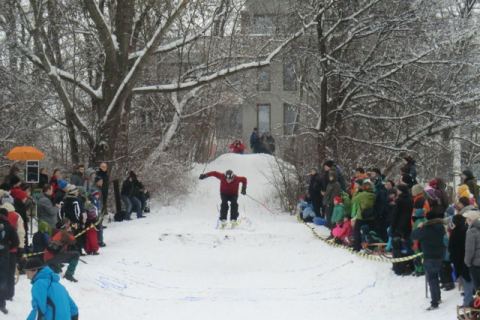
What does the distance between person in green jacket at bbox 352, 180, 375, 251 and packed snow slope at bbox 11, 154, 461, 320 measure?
53 centimetres

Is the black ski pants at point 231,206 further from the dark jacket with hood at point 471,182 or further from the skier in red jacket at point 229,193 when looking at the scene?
the dark jacket with hood at point 471,182

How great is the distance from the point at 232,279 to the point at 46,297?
326 inches

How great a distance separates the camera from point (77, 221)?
55.6 feet

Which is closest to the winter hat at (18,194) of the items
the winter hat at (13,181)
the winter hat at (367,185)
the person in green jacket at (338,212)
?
the winter hat at (13,181)

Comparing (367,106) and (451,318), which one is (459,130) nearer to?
(367,106)

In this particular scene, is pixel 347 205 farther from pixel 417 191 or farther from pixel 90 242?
pixel 90 242

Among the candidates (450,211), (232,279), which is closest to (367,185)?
(450,211)

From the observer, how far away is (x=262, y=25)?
32438 millimetres

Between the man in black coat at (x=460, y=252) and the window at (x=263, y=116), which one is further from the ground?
the window at (x=263, y=116)

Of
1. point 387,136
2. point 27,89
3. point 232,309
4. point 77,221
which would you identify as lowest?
point 232,309

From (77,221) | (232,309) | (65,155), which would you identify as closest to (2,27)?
(65,155)

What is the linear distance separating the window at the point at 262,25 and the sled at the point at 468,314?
2185 cm

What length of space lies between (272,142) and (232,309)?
93.3 feet

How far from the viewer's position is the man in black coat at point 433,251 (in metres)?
12.2
